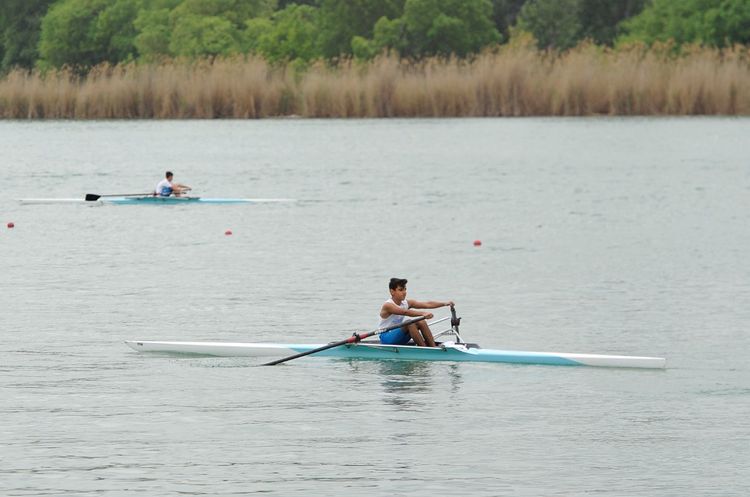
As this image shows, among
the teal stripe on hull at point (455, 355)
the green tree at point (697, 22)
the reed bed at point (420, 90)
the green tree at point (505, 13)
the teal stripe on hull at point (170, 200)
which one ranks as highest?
the green tree at point (505, 13)

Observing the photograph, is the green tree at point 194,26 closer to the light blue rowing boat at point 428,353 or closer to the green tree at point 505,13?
the green tree at point 505,13

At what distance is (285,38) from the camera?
315 ft

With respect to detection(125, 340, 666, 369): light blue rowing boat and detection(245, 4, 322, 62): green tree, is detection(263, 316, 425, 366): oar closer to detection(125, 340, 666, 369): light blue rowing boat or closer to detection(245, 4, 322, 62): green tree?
detection(125, 340, 666, 369): light blue rowing boat

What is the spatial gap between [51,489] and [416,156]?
43917 millimetres

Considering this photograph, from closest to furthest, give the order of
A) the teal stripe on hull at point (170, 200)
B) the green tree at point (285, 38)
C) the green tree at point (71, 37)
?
the teal stripe on hull at point (170, 200) < the green tree at point (285, 38) < the green tree at point (71, 37)

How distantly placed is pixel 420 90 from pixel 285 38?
3140 centimetres

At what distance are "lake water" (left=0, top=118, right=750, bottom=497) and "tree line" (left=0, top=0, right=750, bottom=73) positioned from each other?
40229 millimetres

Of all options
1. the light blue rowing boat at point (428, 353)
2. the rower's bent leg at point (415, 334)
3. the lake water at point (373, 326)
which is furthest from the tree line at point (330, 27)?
the rower's bent leg at point (415, 334)

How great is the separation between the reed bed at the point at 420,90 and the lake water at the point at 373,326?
12247 millimetres

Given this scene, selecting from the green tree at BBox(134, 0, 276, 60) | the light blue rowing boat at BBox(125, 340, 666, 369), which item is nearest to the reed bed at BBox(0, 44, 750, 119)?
the green tree at BBox(134, 0, 276, 60)

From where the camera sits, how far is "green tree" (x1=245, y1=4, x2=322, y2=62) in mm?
94500

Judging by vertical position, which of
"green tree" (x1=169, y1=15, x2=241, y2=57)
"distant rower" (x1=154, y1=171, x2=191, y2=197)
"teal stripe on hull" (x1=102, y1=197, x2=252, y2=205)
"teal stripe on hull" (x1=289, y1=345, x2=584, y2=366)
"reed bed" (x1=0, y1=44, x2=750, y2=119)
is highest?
"green tree" (x1=169, y1=15, x2=241, y2=57)

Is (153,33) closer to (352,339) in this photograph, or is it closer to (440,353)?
(440,353)

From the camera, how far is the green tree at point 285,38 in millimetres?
94500
